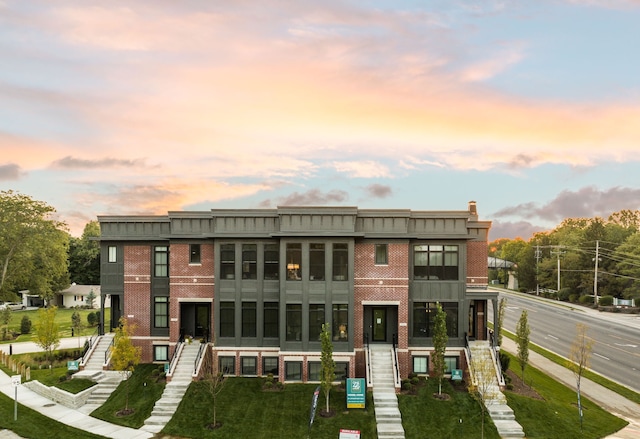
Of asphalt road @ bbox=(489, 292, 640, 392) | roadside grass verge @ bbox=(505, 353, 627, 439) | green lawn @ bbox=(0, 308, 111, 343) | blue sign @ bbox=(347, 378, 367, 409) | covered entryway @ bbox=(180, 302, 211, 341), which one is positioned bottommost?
green lawn @ bbox=(0, 308, 111, 343)

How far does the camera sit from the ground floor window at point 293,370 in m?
28.4

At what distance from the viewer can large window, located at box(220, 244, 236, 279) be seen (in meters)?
29.9

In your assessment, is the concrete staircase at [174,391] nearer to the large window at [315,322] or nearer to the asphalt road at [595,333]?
the large window at [315,322]

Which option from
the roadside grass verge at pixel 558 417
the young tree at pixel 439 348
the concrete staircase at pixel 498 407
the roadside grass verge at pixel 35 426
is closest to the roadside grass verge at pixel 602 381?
the roadside grass verge at pixel 558 417

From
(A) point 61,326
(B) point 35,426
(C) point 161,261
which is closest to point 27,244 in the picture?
(A) point 61,326

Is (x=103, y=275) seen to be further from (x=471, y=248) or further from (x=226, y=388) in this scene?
(x=471, y=248)

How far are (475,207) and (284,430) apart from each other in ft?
68.4

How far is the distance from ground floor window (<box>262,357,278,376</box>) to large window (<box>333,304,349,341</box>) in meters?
4.11

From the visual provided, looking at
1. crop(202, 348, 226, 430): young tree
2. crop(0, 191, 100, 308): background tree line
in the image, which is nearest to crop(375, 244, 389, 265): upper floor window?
crop(202, 348, 226, 430): young tree

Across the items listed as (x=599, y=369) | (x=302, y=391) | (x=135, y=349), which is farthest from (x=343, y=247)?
(x=599, y=369)

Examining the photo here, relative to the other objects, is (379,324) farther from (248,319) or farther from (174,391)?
(174,391)

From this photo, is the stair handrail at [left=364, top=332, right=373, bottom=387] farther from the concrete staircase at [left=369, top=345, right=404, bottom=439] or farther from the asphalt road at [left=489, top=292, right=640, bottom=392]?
the asphalt road at [left=489, top=292, right=640, bottom=392]

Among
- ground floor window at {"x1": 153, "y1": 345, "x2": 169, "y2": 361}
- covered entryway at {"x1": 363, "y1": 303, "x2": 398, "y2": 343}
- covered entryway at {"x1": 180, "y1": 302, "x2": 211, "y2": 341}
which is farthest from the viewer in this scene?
ground floor window at {"x1": 153, "y1": 345, "x2": 169, "y2": 361}

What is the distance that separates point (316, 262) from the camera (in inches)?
1134
